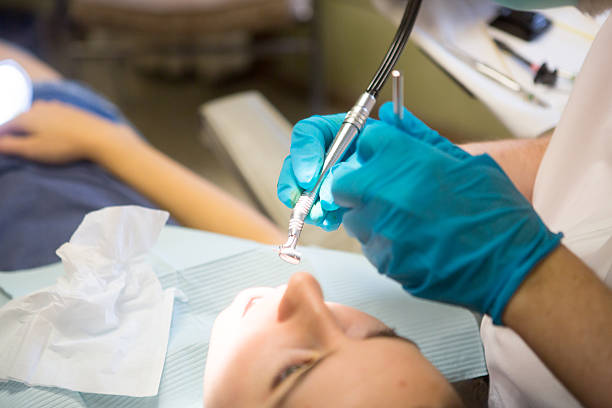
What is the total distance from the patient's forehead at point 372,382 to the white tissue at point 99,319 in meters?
0.29

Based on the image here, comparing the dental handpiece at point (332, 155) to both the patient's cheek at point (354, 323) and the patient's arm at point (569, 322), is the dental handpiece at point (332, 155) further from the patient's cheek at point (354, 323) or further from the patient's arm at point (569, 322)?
the patient's arm at point (569, 322)

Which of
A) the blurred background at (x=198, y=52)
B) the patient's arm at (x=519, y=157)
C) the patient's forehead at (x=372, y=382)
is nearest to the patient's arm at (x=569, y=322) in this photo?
the patient's forehead at (x=372, y=382)

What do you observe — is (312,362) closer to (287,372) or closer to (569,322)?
(287,372)

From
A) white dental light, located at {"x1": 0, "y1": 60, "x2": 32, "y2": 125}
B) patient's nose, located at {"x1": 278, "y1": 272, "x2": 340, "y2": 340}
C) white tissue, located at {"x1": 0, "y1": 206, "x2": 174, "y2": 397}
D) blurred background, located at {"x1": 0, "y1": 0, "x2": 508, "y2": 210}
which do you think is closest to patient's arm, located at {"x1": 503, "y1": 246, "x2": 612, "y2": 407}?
patient's nose, located at {"x1": 278, "y1": 272, "x2": 340, "y2": 340}

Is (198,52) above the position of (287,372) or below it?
above

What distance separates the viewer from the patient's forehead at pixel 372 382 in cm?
67

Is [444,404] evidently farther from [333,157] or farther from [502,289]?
[333,157]

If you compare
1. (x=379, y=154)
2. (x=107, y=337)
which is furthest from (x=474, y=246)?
(x=107, y=337)

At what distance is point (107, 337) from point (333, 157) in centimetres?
47

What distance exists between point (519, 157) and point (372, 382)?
0.62 m

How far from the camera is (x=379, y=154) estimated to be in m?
0.68

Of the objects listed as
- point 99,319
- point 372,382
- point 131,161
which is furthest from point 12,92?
point 372,382

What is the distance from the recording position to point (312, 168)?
2.75 feet

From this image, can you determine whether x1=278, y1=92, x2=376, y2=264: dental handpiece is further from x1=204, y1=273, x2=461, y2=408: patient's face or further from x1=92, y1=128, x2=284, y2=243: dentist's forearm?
x1=92, y1=128, x2=284, y2=243: dentist's forearm
